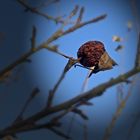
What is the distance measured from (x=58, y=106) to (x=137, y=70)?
0.32ft

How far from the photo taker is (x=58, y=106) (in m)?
0.36

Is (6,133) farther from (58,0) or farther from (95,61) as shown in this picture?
(58,0)

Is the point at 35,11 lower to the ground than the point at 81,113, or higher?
higher

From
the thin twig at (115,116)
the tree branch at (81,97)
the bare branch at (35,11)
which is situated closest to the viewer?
the tree branch at (81,97)

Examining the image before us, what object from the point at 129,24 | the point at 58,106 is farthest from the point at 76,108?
the point at 129,24

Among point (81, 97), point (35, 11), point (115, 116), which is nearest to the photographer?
point (81, 97)

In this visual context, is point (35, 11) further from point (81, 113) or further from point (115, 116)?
point (115, 116)

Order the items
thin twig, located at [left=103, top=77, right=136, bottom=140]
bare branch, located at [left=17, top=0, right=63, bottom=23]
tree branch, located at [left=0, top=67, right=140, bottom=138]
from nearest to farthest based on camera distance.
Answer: tree branch, located at [left=0, top=67, right=140, bottom=138]
bare branch, located at [left=17, top=0, right=63, bottom=23]
thin twig, located at [left=103, top=77, right=136, bottom=140]

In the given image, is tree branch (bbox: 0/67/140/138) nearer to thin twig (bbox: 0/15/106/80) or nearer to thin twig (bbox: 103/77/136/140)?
thin twig (bbox: 0/15/106/80)

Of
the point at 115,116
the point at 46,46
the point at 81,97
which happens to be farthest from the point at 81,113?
the point at 115,116

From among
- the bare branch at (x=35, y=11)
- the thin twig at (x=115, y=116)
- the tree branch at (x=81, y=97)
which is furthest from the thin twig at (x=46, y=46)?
the thin twig at (x=115, y=116)

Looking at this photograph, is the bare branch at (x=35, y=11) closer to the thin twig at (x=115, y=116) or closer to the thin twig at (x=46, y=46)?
the thin twig at (x=46, y=46)

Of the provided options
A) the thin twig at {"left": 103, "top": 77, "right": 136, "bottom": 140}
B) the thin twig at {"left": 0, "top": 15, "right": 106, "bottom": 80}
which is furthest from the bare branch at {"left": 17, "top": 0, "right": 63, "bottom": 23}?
the thin twig at {"left": 103, "top": 77, "right": 136, "bottom": 140}

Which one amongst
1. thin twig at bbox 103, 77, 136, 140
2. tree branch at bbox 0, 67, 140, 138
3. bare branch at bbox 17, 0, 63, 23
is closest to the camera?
tree branch at bbox 0, 67, 140, 138
